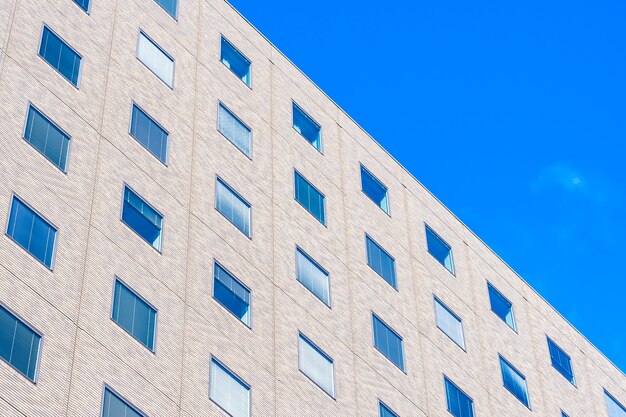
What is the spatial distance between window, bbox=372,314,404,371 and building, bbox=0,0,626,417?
11 centimetres

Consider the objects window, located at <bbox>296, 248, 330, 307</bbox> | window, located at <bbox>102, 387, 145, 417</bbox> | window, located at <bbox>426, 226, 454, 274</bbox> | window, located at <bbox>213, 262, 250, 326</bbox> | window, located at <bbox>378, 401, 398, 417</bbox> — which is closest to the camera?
window, located at <bbox>102, 387, 145, 417</bbox>

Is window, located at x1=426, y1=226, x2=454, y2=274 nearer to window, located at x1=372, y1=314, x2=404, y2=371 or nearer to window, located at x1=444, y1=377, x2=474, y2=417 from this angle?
window, located at x1=444, y1=377, x2=474, y2=417

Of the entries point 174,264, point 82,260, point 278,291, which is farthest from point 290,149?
point 82,260

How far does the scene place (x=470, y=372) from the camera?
191 feet

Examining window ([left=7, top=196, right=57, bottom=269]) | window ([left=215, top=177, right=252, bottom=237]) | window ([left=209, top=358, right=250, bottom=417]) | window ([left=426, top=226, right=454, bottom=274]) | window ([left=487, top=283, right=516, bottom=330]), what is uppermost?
window ([left=426, top=226, right=454, bottom=274])

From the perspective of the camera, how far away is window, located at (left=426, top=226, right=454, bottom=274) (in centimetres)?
6294

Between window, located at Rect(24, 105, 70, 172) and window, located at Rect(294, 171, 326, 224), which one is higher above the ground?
window, located at Rect(294, 171, 326, 224)

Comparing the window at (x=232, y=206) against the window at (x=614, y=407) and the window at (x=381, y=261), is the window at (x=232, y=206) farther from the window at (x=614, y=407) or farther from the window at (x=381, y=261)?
the window at (x=614, y=407)

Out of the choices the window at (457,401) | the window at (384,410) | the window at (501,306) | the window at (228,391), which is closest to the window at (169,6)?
the window at (228,391)

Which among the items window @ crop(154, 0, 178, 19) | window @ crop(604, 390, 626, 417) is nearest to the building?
window @ crop(154, 0, 178, 19)

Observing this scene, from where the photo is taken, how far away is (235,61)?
5862cm

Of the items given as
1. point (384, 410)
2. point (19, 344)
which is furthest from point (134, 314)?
point (384, 410)

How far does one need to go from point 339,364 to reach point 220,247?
6602 millimetres

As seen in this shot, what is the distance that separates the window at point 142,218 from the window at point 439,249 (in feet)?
63.9
